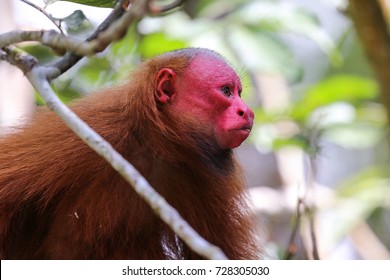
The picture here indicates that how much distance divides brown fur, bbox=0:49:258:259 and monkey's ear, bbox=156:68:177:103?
0.03 m

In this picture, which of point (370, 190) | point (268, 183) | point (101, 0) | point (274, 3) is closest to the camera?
point (101, 0)

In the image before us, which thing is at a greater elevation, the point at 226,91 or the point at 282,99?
the point at 226,91

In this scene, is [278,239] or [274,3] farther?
[278,239]

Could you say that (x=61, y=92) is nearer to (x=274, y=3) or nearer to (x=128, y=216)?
(x=128, y=216)

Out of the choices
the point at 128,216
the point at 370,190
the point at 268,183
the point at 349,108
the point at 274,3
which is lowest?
the point at 268,183

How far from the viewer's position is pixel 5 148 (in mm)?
2916

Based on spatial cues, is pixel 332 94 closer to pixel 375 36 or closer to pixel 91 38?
pixel 375 36

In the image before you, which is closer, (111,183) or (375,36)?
(375,36)

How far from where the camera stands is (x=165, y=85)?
2.86 m

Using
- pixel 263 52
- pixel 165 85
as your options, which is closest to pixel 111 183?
pixel 165 85

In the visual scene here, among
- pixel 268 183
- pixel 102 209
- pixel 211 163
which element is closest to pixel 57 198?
pixel 102 209

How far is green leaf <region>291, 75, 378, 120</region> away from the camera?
439cm

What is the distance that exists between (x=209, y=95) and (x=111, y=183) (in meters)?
0.47
